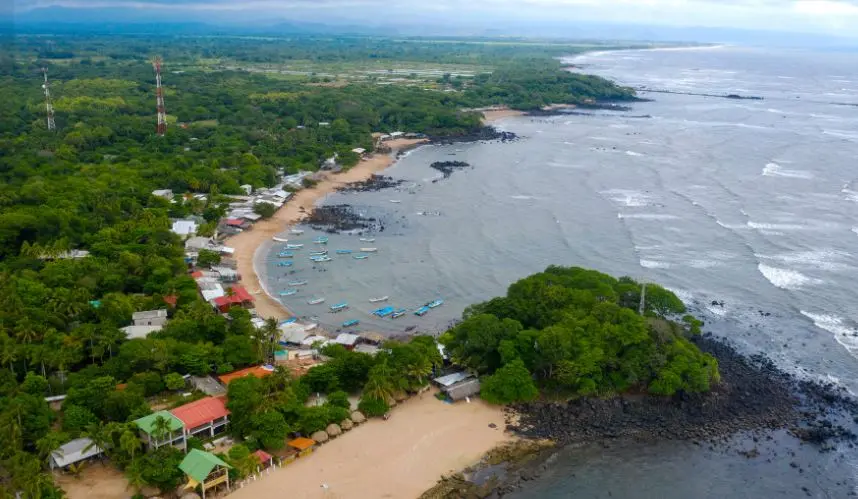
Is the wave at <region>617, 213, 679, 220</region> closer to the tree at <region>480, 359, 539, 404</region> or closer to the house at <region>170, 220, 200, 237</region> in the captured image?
the tree at <region>480, 359, 539, 404</region>

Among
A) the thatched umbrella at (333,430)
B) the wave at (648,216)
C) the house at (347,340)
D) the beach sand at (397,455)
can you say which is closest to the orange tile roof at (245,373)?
the thatched umbrella at (333,430)

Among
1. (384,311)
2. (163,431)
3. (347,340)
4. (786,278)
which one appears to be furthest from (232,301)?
(786,278)

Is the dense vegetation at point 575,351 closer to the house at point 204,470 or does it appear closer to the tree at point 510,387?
the tree at point 510,387

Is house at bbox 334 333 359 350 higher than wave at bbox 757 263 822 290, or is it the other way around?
wave at bbox 757 263 822 290

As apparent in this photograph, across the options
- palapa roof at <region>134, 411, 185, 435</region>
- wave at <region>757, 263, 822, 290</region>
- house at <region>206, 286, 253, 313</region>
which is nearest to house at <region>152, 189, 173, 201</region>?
house at <region>206, 286, 253, 313</region>

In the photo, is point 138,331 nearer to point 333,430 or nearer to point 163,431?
point 163,431
